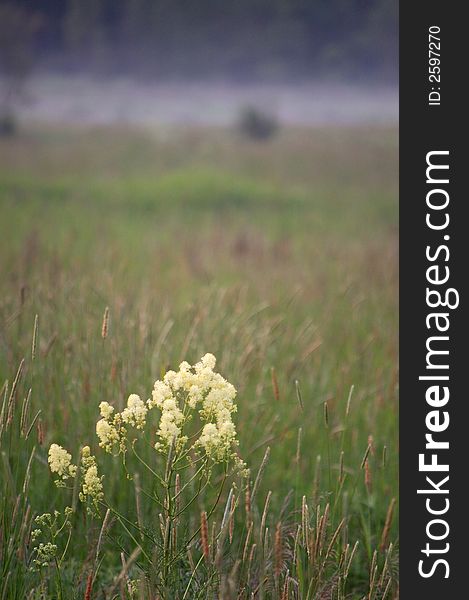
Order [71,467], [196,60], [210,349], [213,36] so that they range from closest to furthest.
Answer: [71,467], [210,349], [213,36], [196,60]

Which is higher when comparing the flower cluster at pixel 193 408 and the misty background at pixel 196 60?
the misty background at pixel 196 60

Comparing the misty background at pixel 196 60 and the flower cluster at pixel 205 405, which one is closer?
the flower cluster at pixel 205 405

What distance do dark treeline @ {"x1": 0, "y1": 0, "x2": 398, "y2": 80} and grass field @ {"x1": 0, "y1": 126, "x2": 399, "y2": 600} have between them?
2.14m

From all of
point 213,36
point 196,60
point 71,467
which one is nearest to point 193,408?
point 71,467

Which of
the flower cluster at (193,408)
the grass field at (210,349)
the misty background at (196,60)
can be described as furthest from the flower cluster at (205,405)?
the misty background at (196,60)

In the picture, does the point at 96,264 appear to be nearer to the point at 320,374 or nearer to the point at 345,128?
the point at 320,374

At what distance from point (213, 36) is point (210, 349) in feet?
48.0

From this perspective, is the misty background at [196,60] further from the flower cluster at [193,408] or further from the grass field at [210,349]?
the flower cluster at [193,408]

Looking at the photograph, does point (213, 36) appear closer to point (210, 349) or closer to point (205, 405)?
point (210, 349)

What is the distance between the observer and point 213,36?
17.0m

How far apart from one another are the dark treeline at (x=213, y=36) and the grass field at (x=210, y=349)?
7.01 feet

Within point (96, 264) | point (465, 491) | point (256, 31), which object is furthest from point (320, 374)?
point (256, 31)

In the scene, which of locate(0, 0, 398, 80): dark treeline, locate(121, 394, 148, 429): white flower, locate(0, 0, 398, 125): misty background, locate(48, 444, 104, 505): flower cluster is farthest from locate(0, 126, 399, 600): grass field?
locate(0, 0, 398, 80): dark treeline

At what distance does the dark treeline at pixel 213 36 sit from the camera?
13984 mm
